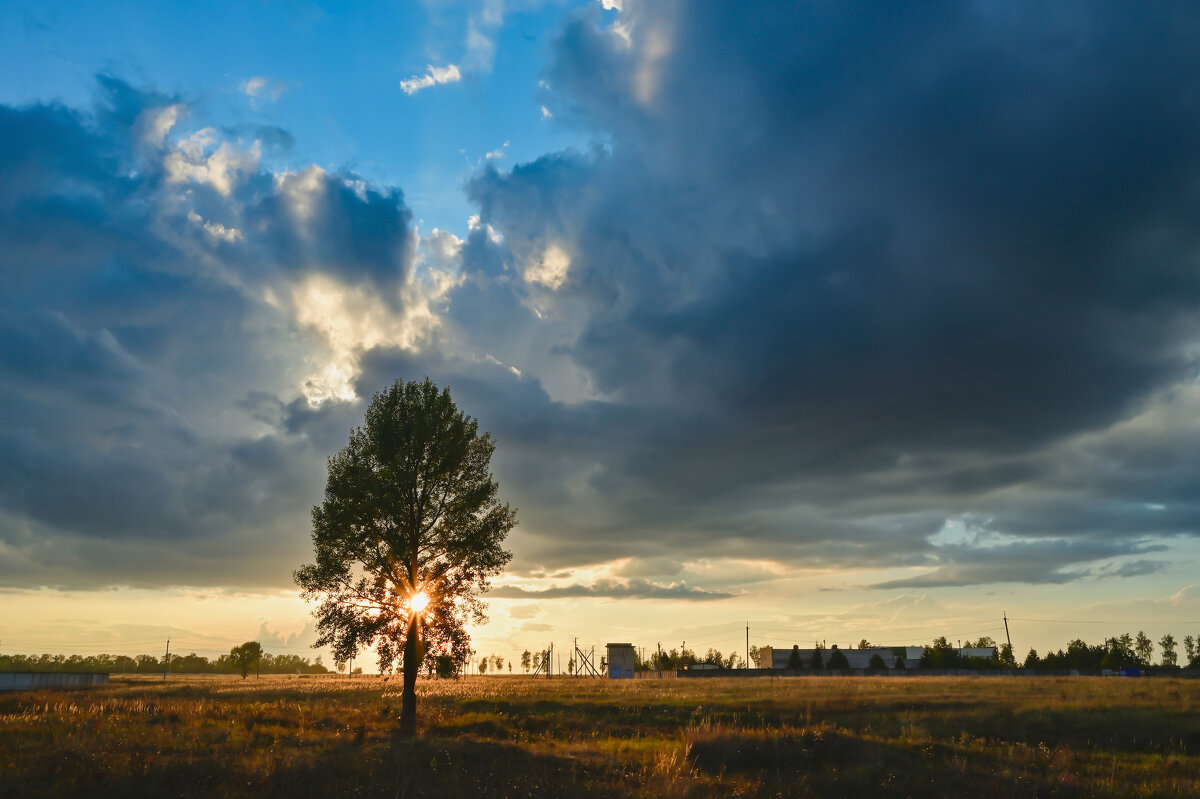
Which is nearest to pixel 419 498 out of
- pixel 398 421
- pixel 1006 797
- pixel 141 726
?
pixel 398 421

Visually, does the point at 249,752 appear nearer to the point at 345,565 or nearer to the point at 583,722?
the point at 345,565

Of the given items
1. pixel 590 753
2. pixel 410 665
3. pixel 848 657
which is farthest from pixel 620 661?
pixel 590 753

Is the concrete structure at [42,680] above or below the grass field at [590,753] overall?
below

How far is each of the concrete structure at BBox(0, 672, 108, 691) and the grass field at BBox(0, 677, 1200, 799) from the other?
4937cm

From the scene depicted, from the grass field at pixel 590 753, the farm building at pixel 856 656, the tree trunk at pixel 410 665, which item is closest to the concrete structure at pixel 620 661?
the farm building at pixel 856 656

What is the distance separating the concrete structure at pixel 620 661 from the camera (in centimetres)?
13662

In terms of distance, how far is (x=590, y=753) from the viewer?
25859mm

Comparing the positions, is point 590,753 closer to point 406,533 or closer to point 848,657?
point 406,533

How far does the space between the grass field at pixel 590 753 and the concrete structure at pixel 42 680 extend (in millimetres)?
49369

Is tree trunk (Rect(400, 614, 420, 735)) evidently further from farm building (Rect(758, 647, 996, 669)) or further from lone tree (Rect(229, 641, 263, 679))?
lone tree (Rect(229, 641, 263, 679))

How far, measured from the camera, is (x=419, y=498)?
35.9 m

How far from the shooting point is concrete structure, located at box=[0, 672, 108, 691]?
78.0 meters

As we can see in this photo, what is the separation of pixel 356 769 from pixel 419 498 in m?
15.9

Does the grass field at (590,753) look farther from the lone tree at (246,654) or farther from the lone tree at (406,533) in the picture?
the lone tree at (246,654)
